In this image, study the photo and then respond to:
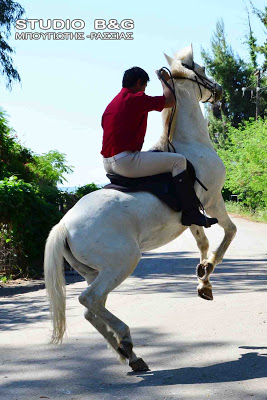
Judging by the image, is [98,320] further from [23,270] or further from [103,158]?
[23,270]

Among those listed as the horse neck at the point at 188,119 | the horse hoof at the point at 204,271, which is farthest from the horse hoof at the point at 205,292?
the horse neck at the point at 188,119

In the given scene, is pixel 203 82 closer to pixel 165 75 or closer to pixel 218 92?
pixel 218 92

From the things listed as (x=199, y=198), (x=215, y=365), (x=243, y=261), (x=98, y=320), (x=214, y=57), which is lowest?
(x=243, y=261)

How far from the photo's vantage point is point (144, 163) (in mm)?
5621

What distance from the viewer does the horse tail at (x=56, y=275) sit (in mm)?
5336

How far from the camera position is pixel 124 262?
522 cm

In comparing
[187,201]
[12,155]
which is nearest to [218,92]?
[187,201]

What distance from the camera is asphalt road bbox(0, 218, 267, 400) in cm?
476

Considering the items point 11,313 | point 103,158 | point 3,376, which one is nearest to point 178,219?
point 103,158

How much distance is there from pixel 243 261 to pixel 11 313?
7.06 metres

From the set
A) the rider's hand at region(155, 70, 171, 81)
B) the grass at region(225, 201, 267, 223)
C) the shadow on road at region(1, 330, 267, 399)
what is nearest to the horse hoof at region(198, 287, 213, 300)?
the shadow on road at region(1, 330, 267, 399)

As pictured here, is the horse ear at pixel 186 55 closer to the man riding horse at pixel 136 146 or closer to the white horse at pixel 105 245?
the man riding horse at pixel 136 146

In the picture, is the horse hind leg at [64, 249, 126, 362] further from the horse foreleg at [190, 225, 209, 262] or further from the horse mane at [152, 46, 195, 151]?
the horse foreleg at [190, 225, 209, 262]

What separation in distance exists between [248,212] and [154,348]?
32.5m
